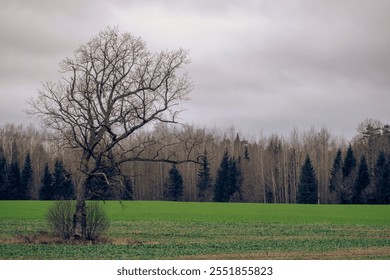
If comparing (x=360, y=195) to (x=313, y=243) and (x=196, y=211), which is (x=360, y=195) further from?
(x=313, y=243)

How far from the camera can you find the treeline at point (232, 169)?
34.3m

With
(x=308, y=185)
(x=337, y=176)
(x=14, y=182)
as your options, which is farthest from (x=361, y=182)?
(x=14, y=182)

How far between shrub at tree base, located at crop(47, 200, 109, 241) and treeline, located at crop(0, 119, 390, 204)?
2.86 ft

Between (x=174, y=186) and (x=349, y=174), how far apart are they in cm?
2192

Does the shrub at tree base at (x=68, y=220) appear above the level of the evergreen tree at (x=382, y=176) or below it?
below

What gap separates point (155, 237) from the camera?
29.1 metres

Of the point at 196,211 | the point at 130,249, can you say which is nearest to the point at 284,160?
the point at 196,211

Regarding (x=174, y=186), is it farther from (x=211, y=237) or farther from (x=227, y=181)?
(x=211, y=237)

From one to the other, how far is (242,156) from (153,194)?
1669 centimetres

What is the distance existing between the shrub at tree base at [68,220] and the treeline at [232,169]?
870mm

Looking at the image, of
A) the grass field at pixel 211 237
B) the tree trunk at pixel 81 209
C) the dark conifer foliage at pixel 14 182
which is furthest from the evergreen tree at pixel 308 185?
the tree trunk at pixel 81 209

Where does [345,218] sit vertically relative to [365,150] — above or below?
below

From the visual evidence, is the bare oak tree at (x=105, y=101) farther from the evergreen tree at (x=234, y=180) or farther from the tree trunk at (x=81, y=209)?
the evergreen tree at (x=234, y=180)

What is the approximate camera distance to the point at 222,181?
229ft
